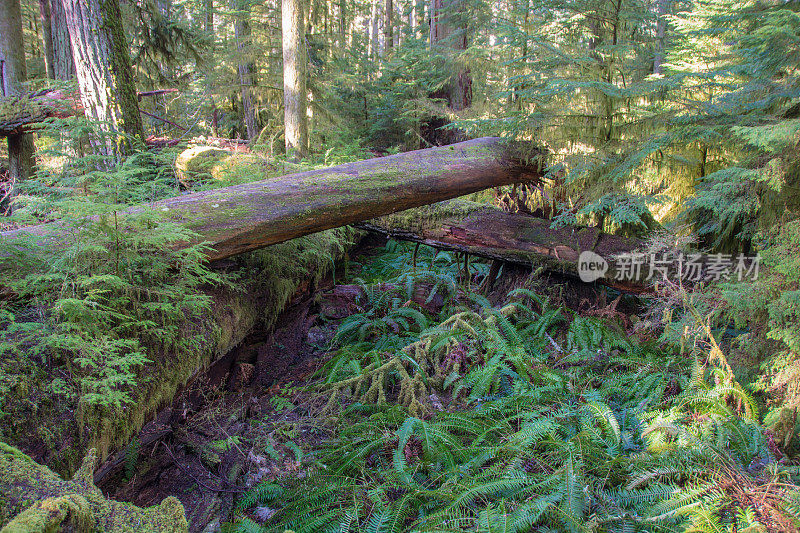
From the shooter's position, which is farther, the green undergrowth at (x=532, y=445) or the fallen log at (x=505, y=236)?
the fallen log at (x=505, y=236)

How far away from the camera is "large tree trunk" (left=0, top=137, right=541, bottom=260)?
3.98 metres

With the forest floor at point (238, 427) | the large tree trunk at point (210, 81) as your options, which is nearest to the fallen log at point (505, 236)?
the forest floor at point (238, 427)

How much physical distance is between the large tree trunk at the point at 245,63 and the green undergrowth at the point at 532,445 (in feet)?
31.2

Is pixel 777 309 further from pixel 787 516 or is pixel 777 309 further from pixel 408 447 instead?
pixel 408 447

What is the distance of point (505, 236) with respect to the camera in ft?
20.1

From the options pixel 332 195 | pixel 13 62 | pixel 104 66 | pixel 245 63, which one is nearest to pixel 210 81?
pixel 245 63

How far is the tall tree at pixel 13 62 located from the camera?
9430 mm

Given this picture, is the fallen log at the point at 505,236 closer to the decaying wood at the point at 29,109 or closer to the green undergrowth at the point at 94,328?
the green undergrowth at the point at 94,328

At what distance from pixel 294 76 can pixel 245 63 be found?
3384 mm

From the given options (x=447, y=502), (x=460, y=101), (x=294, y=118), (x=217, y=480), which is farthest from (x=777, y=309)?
(x=460, y=101)

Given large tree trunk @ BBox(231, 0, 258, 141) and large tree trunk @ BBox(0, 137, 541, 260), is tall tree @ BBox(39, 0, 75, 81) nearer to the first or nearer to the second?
large tree trunk @ BBox(231, 0, 258, 141)

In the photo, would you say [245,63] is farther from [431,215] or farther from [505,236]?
[505,236]

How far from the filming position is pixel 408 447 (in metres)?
3.11

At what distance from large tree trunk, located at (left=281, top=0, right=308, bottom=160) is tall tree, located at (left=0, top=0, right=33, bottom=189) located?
19.9ft
